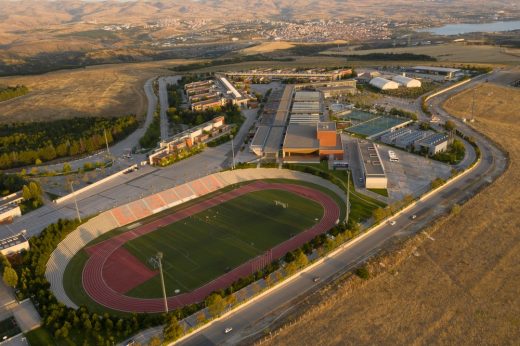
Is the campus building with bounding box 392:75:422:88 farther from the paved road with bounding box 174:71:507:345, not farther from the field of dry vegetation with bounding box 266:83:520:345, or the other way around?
the field of dry vegetation with bounding box 266:83:520:345

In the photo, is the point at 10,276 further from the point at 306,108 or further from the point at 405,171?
the point at 306,108

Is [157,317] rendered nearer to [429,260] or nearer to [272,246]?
[272,246]

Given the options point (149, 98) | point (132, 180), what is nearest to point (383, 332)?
point (132, 180)

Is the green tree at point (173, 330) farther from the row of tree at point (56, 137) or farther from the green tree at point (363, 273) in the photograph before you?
the row of tree at point (56, 137)

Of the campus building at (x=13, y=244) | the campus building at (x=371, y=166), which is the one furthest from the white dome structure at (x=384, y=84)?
the campus building at (x=13, y=244)

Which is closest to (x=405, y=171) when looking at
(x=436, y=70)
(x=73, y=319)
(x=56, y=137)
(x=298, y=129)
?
(x=298, y=129)

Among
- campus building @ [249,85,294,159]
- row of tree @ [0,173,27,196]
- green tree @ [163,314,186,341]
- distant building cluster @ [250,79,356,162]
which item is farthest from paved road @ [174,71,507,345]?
row of tree @ [0,173,27,196]
